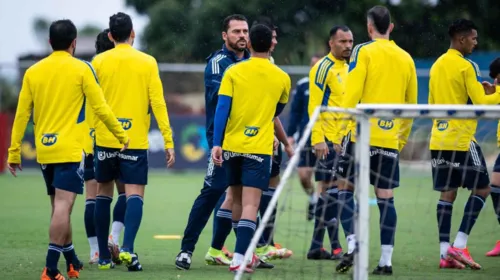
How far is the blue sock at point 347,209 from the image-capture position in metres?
8.56

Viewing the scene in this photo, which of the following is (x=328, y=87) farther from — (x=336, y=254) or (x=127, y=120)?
(x=127, y=120)

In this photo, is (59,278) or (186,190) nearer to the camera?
(59,278)

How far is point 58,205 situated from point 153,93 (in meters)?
1.55

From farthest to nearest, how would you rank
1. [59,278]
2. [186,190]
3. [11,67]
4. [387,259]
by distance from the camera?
[11,67] < [186,190] < [387,259] < [59,278]

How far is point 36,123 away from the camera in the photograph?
7695mm

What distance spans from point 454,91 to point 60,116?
3558mm

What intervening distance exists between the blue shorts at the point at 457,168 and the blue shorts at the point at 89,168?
10.5 ft

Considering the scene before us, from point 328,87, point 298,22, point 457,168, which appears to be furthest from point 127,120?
point 298,22

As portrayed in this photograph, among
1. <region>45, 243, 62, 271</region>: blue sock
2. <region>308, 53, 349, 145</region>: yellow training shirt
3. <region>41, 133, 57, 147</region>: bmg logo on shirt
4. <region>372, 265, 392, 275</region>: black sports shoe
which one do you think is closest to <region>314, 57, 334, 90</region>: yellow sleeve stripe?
<region>308, 53, 349, 145</region>: yellow training shirt

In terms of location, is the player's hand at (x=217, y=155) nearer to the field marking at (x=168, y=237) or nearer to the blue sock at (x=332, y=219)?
the blue sock at (x=332, y=219)

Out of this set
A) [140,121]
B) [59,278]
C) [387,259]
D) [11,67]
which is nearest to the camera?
[59,278]

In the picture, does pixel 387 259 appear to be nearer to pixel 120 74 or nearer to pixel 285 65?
pixel 120 74

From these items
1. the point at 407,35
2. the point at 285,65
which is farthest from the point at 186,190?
the point at 407,35

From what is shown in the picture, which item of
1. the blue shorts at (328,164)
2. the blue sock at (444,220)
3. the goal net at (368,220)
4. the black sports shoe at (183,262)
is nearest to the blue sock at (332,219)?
the goal net at (368,220)
